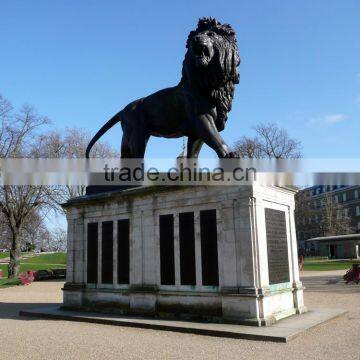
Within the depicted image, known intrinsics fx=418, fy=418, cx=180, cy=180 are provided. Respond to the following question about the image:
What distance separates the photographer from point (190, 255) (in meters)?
10.3

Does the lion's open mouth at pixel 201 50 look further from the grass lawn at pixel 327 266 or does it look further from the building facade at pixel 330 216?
the building facade at pixel 330 216

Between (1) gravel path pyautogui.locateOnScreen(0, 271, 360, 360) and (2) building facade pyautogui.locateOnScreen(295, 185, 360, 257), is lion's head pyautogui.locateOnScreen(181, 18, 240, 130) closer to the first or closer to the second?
(1) gravel path pyautogui.locateOnScreen(0, 271, 360, 360)

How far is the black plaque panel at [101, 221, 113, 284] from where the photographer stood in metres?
11.9

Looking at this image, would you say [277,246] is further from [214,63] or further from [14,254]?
[14,254]

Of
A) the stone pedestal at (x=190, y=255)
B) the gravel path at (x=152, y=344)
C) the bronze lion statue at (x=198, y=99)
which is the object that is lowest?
the gravel path at (x=152, y=344)

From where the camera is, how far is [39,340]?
845 centimetres

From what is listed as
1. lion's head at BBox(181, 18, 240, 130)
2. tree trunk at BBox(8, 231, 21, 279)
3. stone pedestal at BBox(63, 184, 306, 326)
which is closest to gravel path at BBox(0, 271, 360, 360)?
stone pedestal at BBox(63, 184, 306, 326)

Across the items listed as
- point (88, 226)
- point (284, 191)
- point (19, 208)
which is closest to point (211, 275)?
point (284, 191)

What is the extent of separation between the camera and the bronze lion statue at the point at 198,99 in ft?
34.0

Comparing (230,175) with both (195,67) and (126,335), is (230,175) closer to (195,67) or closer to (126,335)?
(195,67)

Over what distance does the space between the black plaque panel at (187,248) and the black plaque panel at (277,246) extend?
182cm

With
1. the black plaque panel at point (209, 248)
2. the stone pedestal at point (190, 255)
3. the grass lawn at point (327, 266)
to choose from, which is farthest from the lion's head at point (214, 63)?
the grass lawn at point (327, 266)

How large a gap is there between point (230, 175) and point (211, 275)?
93.5 inches

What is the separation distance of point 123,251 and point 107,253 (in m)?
0.71
